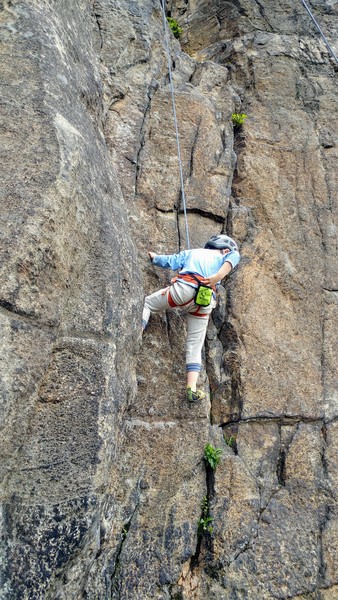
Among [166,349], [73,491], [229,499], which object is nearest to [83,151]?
[166,349]

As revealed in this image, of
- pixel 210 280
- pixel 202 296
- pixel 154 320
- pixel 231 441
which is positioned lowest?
pixel 231 441

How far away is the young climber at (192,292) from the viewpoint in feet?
23.1

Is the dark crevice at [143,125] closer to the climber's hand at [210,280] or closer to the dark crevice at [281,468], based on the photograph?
the climber's hand at [210,280]

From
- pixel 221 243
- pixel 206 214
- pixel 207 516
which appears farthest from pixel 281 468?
pixel 206 214

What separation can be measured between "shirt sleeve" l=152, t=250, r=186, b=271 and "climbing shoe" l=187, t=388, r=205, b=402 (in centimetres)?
168

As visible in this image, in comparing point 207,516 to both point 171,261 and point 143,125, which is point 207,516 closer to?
point 171,261

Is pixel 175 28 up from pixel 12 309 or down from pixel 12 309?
up

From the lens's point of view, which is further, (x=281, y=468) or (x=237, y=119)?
(x=237, y=119)

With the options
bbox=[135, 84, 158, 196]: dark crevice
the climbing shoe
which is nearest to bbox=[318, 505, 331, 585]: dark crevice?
the climbing shoe

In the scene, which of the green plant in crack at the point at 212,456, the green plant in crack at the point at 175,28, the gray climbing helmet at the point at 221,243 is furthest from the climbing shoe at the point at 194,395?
the green plant in crack at the point at 175,28

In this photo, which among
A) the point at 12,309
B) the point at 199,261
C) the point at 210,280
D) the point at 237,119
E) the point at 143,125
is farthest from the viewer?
the point at 237,119

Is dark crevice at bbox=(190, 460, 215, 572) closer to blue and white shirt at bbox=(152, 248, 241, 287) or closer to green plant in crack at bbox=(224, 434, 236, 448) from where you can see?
green plant in crack at bbox=(224, 434, 236, 448)

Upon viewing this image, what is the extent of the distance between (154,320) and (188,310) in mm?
551

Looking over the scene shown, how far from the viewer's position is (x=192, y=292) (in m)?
7.01
